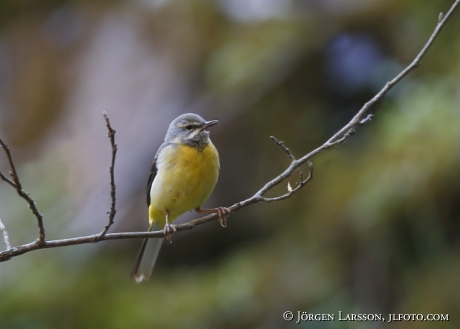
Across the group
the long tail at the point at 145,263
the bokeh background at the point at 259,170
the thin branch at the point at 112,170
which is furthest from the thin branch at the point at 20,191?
the bokeh background at the point at 259,170

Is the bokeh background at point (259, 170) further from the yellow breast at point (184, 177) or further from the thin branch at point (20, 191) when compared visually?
the thin branch at point (20, 191)

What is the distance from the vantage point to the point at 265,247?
7.77 metres

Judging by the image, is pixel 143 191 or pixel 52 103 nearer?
pixel 143 191

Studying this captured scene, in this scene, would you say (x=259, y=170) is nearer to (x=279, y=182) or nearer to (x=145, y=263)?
(x=145, y=263)

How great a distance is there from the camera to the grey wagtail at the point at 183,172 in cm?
506

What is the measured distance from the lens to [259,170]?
8.55m

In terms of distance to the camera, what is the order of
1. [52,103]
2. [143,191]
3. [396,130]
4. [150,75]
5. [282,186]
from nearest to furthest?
[396,130] < [282,186] < [143,191] < [150,75] < [52,103]

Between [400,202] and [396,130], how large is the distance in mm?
A: 970

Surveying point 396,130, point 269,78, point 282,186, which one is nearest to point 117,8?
point 269,78

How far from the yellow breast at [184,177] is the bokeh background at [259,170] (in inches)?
91.7

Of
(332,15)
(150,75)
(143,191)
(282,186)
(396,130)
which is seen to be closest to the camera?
(396,130)

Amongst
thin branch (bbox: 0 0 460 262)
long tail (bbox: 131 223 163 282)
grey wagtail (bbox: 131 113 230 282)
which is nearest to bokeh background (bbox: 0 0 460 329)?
long tail (bbox: 131 223 163 282)

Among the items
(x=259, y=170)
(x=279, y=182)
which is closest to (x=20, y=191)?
(x=279, y=182)

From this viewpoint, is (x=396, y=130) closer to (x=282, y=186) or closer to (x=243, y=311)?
(x=282, y=186)
